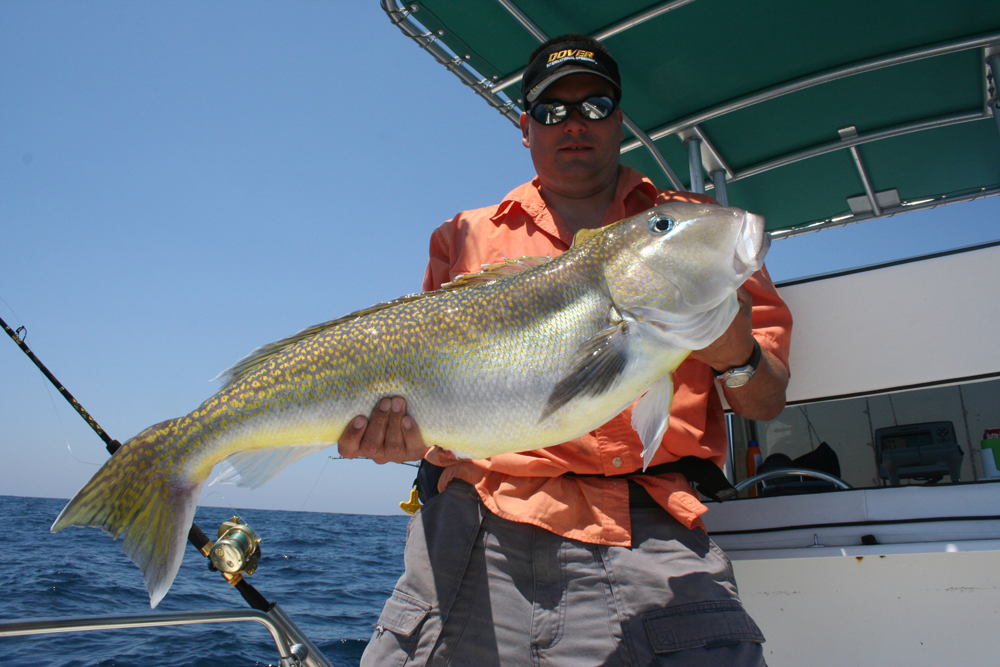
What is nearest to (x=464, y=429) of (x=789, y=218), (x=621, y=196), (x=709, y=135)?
(x=621, y=196)

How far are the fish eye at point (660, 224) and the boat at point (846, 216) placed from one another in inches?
69.3

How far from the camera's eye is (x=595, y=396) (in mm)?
1829

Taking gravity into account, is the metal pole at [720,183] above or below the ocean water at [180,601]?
above

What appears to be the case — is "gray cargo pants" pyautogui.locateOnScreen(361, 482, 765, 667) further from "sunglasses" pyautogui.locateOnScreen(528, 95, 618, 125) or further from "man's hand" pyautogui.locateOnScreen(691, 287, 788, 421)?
"sunglasses" pyautogui.locateOnScreen(528, 95, 618, 125)

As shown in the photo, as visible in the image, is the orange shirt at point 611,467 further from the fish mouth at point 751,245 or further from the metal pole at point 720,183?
the metal pole at point 720,183

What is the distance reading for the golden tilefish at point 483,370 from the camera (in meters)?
1.85

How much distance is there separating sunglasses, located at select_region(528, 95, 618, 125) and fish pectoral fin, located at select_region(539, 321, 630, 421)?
125cm

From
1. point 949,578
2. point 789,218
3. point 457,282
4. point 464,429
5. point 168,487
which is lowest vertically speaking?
point 949,578

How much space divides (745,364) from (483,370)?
91 cm

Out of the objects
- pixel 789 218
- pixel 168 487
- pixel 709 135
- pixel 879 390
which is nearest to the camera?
pixel 168 487

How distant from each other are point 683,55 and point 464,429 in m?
Answer: 3.23

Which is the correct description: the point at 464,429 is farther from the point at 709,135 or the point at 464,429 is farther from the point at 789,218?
the point at 789,218

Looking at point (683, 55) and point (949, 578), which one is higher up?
point (683, 55)

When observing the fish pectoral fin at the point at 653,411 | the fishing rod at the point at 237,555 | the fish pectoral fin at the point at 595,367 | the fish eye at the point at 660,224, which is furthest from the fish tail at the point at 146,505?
the fish eye at the point at 660,224
